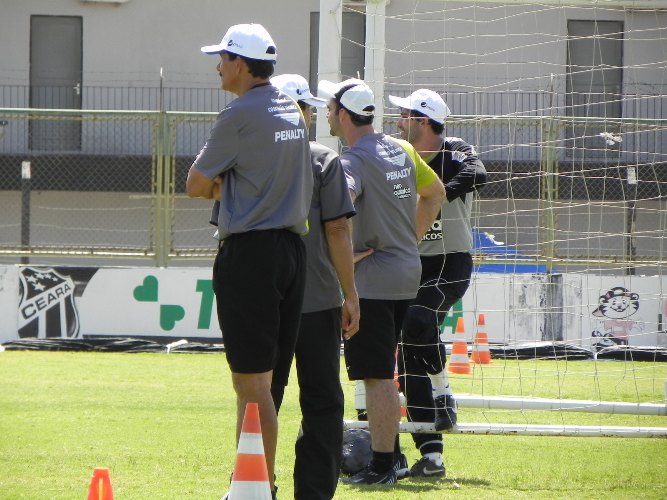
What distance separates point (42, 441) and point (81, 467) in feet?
3.57

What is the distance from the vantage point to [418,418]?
7398mm

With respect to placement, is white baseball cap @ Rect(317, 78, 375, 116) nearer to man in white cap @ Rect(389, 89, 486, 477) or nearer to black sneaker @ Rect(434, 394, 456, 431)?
man in white cap @ Rect(389, 89, 486, 477)

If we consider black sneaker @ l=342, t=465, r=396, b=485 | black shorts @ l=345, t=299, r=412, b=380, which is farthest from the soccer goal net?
black shorts @ l=345, t=299, r=412, b=380

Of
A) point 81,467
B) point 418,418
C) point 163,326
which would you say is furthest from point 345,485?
point 163,326

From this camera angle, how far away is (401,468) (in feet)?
23.1

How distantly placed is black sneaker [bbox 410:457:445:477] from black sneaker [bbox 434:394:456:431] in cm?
28

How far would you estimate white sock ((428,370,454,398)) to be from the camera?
760 centimetres

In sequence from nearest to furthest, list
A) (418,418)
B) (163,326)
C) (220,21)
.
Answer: (418,418)
(163,326)
(220,21)

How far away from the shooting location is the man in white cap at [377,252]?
6.57 metres

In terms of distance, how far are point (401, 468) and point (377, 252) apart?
1293mm

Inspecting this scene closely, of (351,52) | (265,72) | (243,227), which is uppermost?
(351,52)

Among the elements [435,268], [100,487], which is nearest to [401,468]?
[435,268]

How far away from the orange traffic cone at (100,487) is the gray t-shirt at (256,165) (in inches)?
45.6

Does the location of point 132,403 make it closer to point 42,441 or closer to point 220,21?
point 42,441
